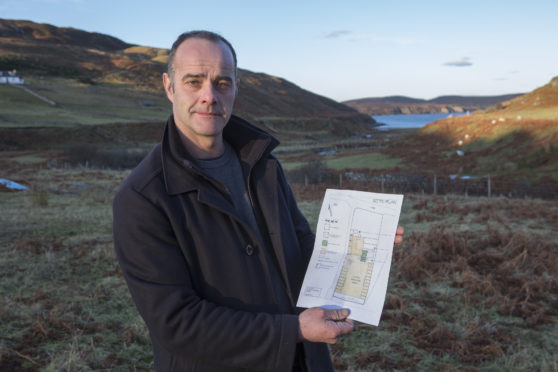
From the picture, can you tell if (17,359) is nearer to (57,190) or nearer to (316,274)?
(316,274)

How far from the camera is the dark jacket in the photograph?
156 centimetres

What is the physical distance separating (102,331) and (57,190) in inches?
535

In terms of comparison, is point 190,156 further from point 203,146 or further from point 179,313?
point 179,313

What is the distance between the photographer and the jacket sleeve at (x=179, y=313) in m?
1.55

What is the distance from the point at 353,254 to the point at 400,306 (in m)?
4.28

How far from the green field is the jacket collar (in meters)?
3.17

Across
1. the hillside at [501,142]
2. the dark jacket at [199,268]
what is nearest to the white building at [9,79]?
the hillside at [501,142]

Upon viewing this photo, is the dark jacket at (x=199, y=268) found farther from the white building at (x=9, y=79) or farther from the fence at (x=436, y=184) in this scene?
the white building at (x=9, y=79)

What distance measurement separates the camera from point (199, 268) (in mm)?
1707

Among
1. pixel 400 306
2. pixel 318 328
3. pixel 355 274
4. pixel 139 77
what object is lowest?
pixel 400 306

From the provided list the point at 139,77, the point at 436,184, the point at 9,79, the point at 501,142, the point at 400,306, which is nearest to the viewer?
the point at 400,306

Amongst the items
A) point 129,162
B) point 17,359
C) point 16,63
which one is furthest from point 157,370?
point 16,63

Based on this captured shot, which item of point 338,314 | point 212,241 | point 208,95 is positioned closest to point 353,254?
point 338,314

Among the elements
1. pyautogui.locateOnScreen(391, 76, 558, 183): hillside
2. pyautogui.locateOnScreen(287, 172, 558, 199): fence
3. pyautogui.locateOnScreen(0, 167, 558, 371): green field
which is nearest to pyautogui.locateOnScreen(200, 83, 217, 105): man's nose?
pyautogui.locateOnScreen(0, 167, 558, 371): green field
